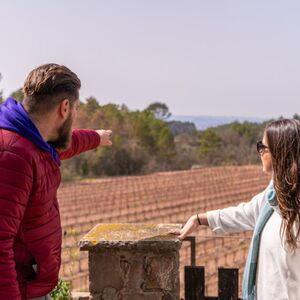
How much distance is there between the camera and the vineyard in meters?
12.9

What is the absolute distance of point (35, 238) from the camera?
66.6 inches

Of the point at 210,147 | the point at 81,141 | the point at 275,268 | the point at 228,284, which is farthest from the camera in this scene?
the point at 210,147

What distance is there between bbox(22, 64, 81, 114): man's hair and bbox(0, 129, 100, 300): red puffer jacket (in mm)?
135

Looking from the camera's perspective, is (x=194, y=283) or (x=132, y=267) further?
(x=194, y=283)

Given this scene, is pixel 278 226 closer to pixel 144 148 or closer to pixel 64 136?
pixel 64 136

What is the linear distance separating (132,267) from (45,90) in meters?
1.12

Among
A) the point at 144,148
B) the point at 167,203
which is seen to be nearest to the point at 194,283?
the point at 167,203

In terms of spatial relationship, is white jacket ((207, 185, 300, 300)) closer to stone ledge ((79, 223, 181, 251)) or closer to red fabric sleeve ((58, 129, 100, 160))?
stone ledge ((79, 223, 181, 251))

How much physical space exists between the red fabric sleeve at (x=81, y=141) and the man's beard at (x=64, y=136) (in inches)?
19.0

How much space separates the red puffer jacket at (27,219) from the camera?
150 centimetres

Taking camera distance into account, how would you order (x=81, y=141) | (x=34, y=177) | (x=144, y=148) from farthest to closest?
(x=144, y=148) → (x=81, y=141) → (x=34, y=177)

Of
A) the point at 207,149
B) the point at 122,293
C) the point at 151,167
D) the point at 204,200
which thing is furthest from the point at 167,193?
the point at 122,293

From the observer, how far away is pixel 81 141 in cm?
234

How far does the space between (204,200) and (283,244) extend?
2720 cm
